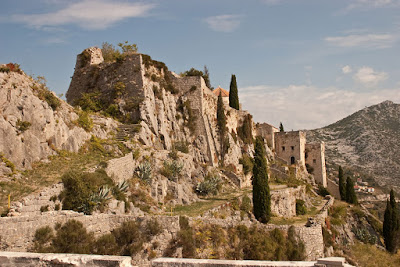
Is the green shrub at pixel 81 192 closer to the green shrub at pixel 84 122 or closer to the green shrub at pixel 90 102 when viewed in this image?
the green shrub at pixel 84 122

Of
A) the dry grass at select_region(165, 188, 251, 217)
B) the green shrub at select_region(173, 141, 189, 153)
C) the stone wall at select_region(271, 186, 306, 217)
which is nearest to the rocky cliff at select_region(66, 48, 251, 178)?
the green shrub at select_region(173, 141, 189, 153)

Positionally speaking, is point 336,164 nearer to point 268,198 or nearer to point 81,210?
point 268,198

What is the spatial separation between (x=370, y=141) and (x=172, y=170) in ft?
286

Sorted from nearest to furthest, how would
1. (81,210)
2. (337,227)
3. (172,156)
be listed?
(81,210) → (172,156) → (337,227)

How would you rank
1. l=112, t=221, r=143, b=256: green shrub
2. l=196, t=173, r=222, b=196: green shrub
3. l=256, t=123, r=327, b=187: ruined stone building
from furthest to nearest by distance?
l=256, t=123, r=327, b=187: ruined stone building, l=196, t=173, r=222, b=196: green shrub, l=112, t=221, r=143, b=256: green shrub

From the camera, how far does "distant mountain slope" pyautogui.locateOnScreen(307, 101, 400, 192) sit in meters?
91.8

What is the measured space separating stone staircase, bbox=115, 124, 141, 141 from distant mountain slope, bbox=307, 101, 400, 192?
73.3 metres

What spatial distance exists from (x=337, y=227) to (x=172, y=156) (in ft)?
52.8

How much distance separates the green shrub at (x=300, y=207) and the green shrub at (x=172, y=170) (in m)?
13.0

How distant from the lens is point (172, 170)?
1011 inches

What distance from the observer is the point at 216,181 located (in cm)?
2914

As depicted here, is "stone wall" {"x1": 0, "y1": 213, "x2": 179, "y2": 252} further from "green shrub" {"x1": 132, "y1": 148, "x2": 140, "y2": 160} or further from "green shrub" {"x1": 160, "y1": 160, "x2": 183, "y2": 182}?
"green shrub" {"x1": 160, "y1": 160, "x2": 183, "y2": 182}

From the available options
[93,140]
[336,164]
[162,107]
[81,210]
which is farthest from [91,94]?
[336,164]

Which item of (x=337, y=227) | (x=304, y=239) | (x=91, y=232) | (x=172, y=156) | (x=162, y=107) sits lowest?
A: (x=337, y=227)
